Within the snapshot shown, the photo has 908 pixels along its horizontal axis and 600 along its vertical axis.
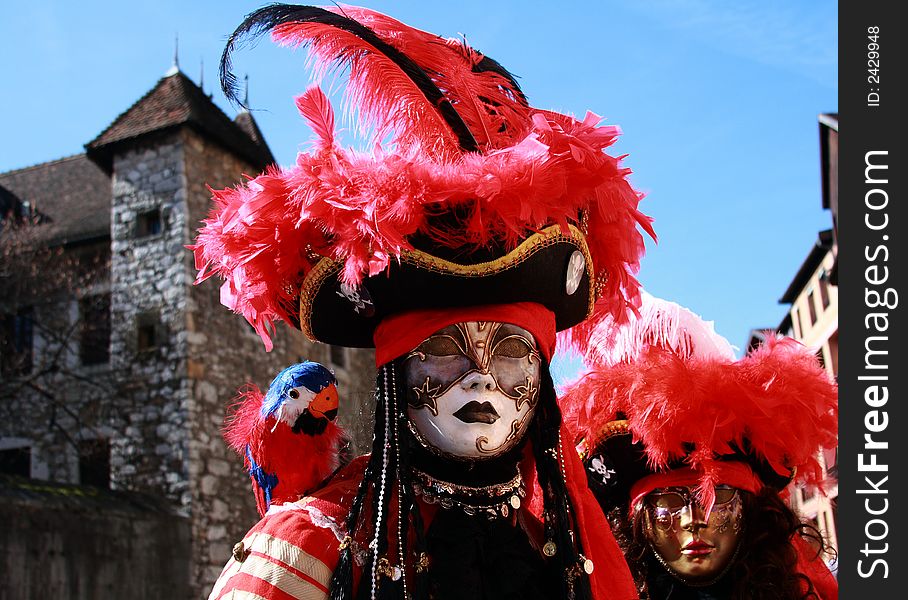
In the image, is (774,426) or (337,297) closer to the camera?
(337,297)

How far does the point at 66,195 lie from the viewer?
61.4 feet

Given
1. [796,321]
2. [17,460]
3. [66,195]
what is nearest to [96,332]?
[17,460]

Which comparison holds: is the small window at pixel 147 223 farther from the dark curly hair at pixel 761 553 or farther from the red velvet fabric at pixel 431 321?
the red velvet fabric at pixel 431 321

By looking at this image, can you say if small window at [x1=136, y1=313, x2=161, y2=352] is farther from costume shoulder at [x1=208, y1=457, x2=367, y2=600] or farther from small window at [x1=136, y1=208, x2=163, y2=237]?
costume shoulder at [x1=208, y1=457, x2=367, y2=600]

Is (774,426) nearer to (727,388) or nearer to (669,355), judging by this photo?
(727,388)

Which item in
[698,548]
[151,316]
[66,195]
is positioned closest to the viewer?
[698,548]

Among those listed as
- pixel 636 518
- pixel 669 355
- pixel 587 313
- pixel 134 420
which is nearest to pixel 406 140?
pixel 587 313

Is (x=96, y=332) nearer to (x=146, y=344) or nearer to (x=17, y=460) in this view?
(x=146, y=344)

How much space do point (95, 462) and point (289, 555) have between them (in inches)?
535

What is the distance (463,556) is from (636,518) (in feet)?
5.23

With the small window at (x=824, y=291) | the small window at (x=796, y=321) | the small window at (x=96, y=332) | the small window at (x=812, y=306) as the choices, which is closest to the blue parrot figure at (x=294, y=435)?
the small window at (x=96, y=332)

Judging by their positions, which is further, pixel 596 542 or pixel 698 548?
pixel 698 548

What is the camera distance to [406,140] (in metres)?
2.95
